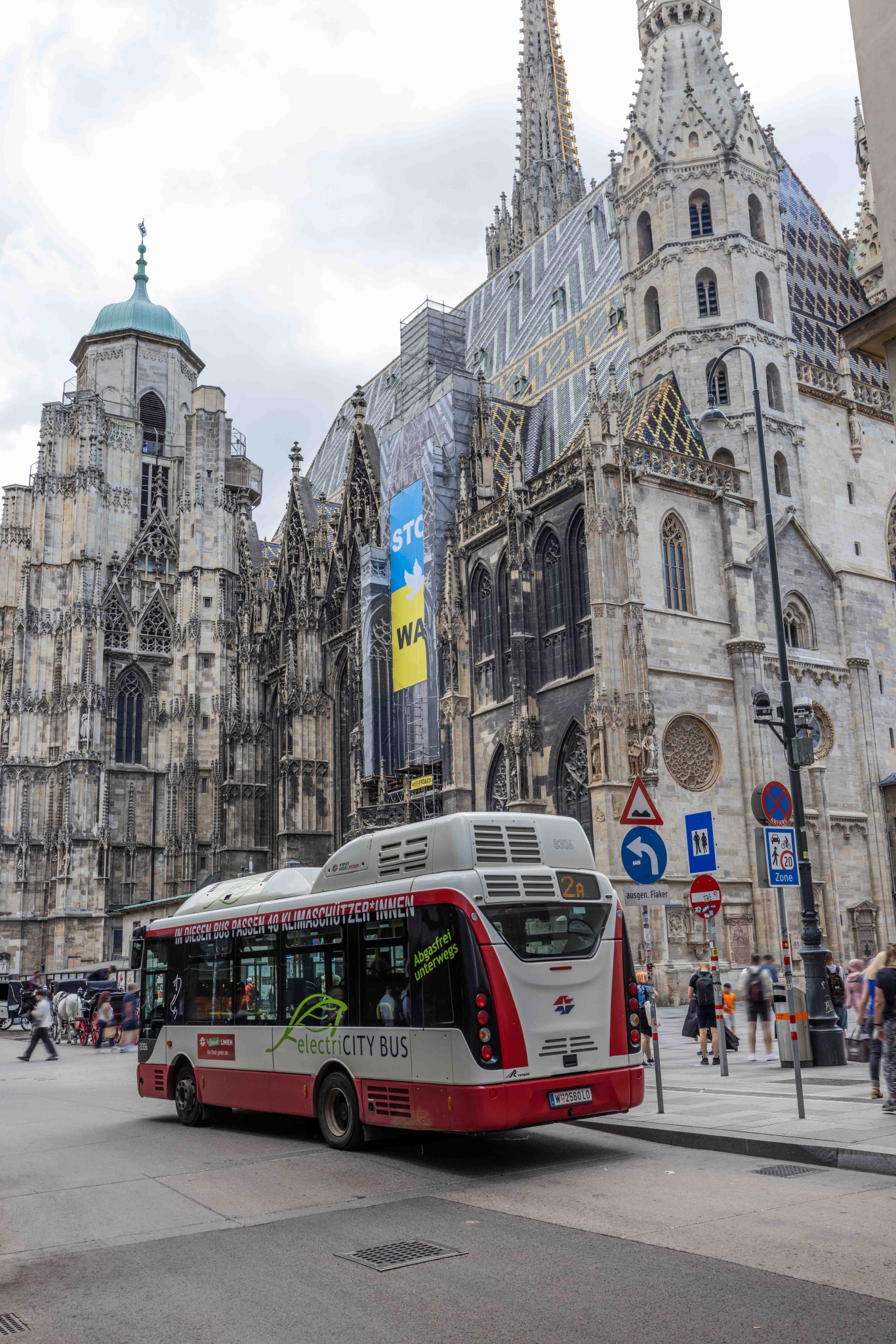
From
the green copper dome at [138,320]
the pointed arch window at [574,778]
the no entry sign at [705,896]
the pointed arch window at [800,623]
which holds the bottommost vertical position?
the no entry sign at [705,896]

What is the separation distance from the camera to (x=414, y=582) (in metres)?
40.9

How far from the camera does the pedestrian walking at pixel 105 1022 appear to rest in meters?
30.4

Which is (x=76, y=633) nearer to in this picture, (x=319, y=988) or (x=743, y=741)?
(x=743, y=741)

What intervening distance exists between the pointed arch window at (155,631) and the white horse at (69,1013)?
29.8 meters

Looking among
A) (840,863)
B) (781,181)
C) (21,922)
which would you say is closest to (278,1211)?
(840,863)

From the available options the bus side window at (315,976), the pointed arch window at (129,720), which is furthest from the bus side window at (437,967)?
the pointed arch window at (129,720)

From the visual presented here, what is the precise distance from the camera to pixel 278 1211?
8.64 meters

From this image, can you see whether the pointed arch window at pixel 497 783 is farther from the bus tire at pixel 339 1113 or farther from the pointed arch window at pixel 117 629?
the pointed arch window at pixel 117 629

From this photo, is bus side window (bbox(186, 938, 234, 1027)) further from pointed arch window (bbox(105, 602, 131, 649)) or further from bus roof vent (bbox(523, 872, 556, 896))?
pointed arch window (bbox(105, 602, 131, 649))

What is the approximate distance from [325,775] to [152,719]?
1621cm

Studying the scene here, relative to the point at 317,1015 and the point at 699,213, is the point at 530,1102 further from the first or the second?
the point at 699,213

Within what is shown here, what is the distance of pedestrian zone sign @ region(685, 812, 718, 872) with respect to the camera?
1432 cm

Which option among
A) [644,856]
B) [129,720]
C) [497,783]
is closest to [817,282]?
[497,783]

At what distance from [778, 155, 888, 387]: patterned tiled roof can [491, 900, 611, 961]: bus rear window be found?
31.7 metres
